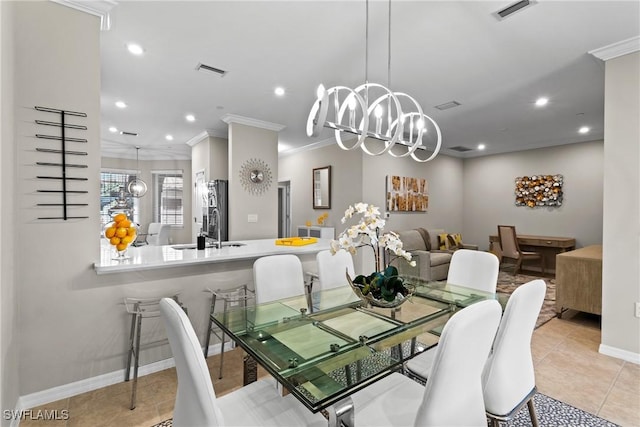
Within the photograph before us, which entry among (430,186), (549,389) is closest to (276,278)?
(549,389)

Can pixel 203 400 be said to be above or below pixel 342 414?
above

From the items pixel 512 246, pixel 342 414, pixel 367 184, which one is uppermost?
pixel 367 184

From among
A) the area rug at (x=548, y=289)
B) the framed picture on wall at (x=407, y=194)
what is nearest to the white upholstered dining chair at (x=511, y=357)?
the area rug at (x=548, y=289)

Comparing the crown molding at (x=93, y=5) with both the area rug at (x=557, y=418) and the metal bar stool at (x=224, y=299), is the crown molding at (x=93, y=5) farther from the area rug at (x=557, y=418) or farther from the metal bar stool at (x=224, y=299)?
the area rug at (x=557, y=418)

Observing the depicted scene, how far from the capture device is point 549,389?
227 centimetres

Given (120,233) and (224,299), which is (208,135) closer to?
(120,233)

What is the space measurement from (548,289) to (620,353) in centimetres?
261

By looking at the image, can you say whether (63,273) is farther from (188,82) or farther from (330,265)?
(188,82)

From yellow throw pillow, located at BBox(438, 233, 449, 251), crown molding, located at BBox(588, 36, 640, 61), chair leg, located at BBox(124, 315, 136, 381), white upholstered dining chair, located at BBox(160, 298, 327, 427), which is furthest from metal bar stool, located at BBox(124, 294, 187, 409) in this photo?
yellow throw pillow, located at BBox(438, 233, 449, 251)

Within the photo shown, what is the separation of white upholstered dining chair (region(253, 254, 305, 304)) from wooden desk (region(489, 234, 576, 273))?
5.31 metres

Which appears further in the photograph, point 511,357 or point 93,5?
point 93,5

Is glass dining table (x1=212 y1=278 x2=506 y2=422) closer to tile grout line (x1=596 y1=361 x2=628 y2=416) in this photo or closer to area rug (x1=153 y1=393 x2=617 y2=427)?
area rug (x1=153 y1=393 x2=617 y2=427)

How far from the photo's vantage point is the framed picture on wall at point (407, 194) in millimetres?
5953

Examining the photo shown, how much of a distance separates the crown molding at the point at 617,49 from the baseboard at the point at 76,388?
4.59 meters
